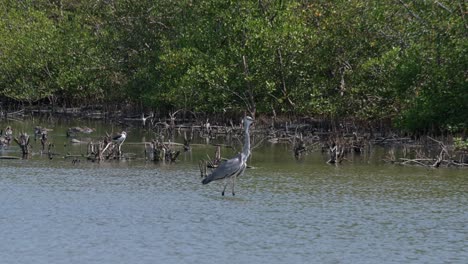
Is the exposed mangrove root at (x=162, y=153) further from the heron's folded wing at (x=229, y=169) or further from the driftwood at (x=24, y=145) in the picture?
the heron's folded wing at (x=229, y=169)

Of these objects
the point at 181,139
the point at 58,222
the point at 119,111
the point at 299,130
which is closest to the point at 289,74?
the point at 299,130

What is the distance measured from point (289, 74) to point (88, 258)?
21333mm

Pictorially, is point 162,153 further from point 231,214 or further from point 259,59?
point 259,59

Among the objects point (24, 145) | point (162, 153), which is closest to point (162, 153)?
point (162, 153)

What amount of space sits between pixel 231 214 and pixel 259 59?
57.8 feet

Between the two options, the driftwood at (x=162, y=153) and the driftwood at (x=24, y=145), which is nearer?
the driftwood at (x=162, y=153)

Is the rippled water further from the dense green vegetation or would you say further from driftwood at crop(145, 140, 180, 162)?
the dense green vegetation

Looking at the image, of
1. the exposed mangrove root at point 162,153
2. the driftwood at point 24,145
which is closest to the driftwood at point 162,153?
the exposed mangrove root at point 162,153

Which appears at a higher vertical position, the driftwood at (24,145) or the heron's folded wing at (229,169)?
the driftwood at (24,145)

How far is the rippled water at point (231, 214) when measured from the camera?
12.0 metres

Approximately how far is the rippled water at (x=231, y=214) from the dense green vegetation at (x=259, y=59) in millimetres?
5353

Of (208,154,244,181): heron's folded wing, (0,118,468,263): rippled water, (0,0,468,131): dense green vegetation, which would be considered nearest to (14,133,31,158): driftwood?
(0,118,468,263): rippled water

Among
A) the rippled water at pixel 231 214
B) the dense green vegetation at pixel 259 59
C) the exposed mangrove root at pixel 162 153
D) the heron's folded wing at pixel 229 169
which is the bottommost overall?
the rippled water at pixel 231 214

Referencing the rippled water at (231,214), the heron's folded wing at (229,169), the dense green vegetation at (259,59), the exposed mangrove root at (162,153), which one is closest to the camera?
the rippled water at (231,214)
